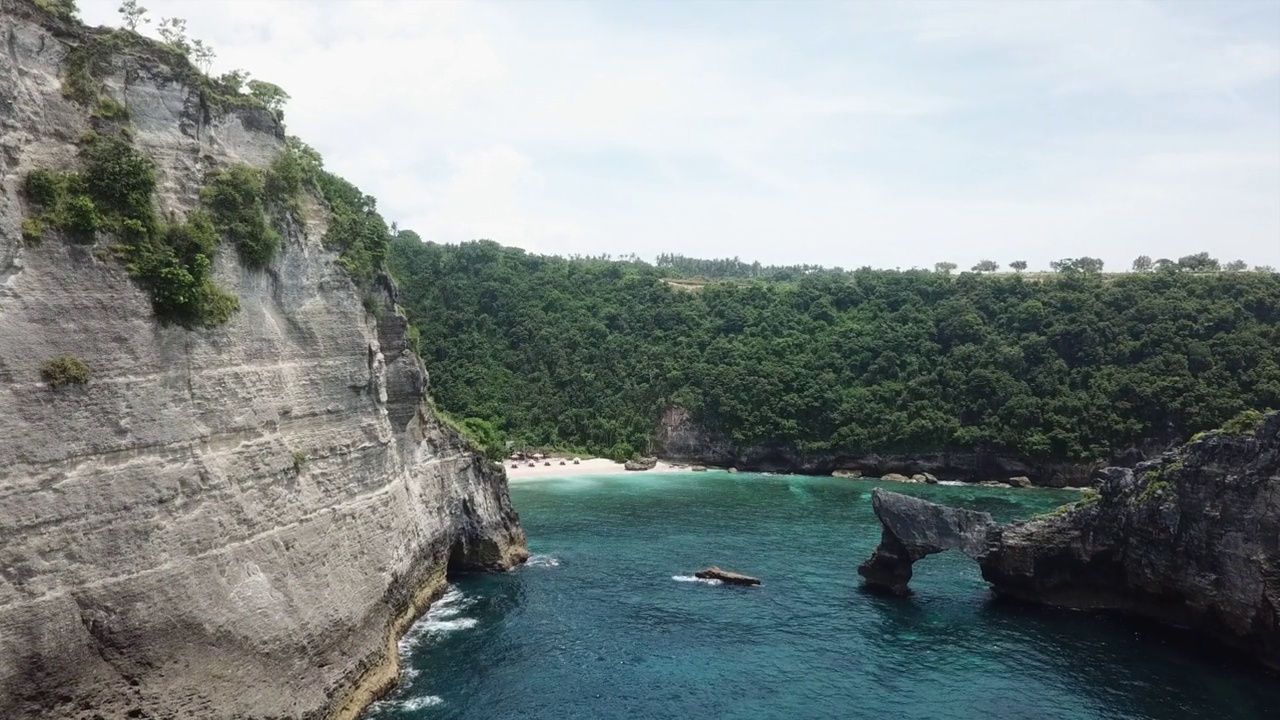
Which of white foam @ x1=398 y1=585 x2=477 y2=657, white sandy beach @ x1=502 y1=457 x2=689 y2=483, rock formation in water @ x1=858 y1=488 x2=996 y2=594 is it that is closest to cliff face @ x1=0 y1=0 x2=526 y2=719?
white foam @ x1=398 y1=585 x2=477 y2=657

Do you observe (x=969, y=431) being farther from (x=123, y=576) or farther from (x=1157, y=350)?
(x=123, y=576)

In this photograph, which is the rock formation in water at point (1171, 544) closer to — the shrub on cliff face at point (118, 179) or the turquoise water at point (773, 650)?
the turquoise water at point (773, 650)

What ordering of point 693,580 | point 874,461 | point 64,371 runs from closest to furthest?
1. point 64,371
2. point 693,580
3. point 874,461

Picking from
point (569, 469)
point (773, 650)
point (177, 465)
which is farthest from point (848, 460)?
point (177, 465)

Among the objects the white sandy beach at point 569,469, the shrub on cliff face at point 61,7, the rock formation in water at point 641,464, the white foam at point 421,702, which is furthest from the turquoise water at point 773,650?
the rock formation in water at point 641,464

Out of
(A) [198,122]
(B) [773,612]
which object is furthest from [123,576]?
(B) [773,612]

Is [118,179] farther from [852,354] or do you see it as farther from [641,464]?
[852,354]
